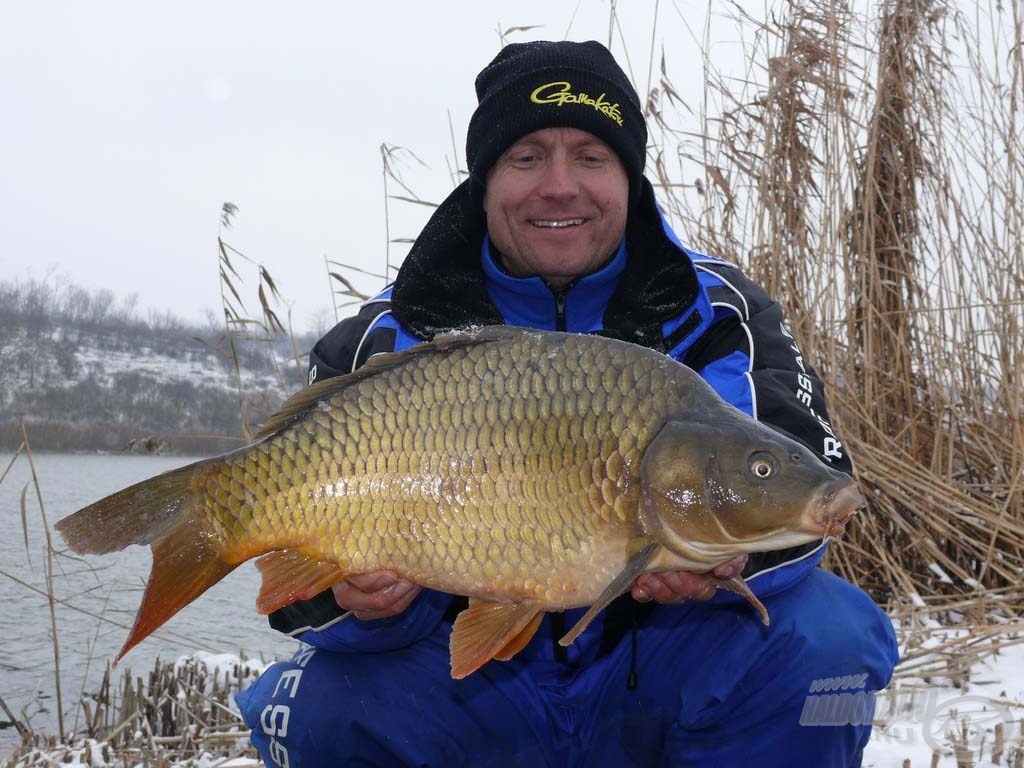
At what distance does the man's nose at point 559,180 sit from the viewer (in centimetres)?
213

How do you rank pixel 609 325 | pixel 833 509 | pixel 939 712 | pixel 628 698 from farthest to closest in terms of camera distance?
1. pixel 939 712
2. pixel 609 325
3. pixel 628 698
4. pixel 833 509

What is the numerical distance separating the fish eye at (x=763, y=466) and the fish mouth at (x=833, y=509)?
77mm

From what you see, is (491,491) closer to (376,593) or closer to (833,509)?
(376,593)

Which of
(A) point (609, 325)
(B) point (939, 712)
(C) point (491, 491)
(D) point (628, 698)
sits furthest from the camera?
(B) point (939, 712)

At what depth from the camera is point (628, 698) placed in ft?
6.10

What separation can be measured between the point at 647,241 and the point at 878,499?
1753mm

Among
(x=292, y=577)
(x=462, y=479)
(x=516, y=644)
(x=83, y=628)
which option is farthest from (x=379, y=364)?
(x=83, y=628)

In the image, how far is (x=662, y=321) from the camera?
2.07 metres

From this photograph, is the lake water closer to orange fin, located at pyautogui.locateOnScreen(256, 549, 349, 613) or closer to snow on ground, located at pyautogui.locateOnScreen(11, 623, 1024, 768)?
snow on ground, located at pyautogui.locateOnScreen(11, 623, 1024, 768)

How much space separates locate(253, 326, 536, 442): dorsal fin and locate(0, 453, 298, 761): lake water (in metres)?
1.31

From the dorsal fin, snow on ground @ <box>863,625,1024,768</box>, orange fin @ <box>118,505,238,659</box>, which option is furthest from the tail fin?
A: snow on ground @ <box>863,625,1024,768</box>

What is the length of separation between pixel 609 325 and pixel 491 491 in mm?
751

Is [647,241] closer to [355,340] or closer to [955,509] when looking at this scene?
[355,340]

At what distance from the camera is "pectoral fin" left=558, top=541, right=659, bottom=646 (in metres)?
1.37
